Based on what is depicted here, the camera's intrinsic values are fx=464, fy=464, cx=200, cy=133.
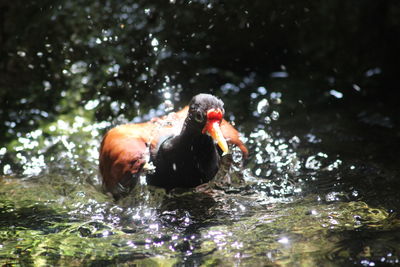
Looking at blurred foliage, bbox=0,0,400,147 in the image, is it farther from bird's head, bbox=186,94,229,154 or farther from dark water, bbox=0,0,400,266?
bird's head, bbox=186,94,229,154

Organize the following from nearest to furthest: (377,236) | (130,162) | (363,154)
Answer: (377,236) → (130,162) → (363,154)

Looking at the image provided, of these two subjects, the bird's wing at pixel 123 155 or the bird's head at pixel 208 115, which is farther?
the bird's wing at pixel 123 155

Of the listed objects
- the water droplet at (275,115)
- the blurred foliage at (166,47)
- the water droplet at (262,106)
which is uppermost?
the blurred foliage at (166,47)

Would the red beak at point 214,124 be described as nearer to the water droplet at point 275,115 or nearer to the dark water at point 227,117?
the dark water at point 227,117

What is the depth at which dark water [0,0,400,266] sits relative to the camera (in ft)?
10.2

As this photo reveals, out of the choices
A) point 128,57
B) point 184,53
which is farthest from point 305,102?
point 128,57

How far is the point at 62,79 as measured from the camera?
6.31m

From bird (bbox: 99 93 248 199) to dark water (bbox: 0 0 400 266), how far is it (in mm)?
177

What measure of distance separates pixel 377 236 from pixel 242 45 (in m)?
4.35

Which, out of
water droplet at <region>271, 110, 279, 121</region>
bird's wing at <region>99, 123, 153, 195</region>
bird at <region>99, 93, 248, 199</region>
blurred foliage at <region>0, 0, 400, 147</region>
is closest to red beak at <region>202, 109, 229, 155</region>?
bird at <region>99, 93, 248, 199</region>

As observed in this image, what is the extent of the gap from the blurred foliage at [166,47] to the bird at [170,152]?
1767 millimetres

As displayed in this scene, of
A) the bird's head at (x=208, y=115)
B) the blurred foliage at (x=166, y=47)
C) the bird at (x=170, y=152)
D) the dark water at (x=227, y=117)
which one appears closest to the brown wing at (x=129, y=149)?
the bird at (x=170, y=152)

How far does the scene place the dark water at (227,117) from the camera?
3.10 metres

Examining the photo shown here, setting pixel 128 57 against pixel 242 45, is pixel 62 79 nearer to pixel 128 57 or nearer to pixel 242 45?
pixel 128 57
